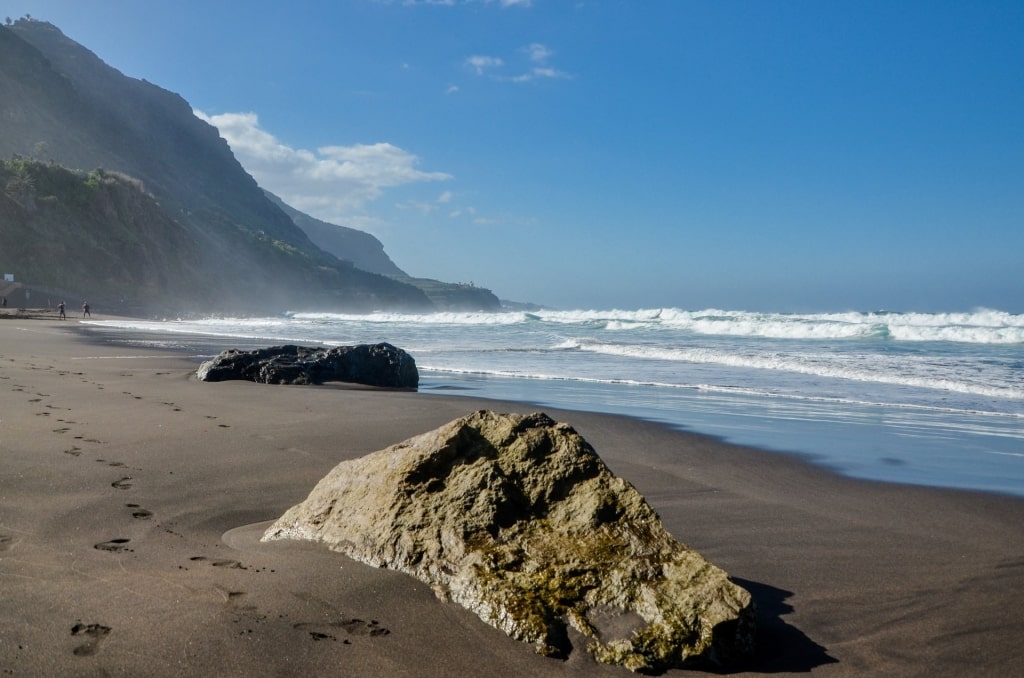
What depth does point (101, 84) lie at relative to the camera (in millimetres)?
120500

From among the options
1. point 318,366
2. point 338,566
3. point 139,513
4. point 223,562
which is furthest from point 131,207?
point 338,566

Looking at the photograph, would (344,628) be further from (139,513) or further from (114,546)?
(139,513)

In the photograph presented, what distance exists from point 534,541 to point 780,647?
3.33 ft

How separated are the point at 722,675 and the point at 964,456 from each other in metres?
5.37

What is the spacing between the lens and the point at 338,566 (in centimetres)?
310

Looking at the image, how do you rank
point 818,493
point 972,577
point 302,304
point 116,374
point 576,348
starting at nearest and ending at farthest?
point 972,577 < point 818,493 < point 116,374 < point 576,348 < point 302,304

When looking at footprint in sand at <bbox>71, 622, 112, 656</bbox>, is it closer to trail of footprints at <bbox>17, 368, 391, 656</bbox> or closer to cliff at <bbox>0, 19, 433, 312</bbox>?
trail of footprints at <bbox>17, 368, 391, 656</bbox>

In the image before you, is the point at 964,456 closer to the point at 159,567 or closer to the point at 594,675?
the point at 594,675

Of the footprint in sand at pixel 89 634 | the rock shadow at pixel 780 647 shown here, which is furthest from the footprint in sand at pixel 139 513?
the rock shadow at pixel 780 647

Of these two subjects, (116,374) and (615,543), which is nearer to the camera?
(615,543)

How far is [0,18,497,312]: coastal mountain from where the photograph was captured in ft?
163

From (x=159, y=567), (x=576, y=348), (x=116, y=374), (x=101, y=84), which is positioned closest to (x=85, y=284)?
(x=576, y=348)

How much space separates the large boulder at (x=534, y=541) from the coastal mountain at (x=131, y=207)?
168 ft

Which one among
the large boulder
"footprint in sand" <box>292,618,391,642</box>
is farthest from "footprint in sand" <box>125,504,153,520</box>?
"footprint in sand" <box>292,618,391,642</box>
